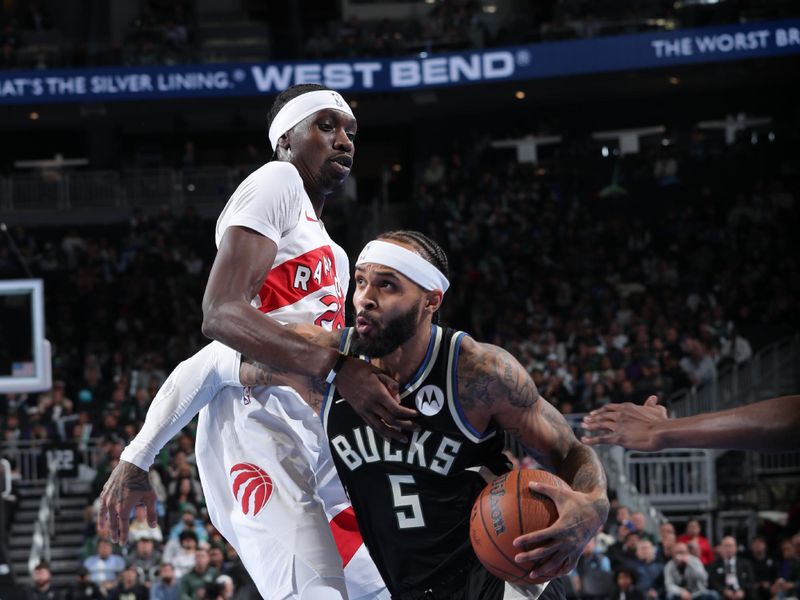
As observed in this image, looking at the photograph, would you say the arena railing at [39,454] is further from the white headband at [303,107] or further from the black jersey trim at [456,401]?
the black jersey trim at [456,401]

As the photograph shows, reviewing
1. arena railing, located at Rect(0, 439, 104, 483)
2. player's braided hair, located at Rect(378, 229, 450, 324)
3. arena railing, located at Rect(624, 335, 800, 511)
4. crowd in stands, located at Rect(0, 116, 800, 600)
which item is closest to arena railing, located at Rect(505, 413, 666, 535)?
arena railing, located at Rect(624, 335, 800, 511)

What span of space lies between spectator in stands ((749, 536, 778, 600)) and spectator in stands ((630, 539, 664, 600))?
1.01m

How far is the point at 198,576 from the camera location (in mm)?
13266

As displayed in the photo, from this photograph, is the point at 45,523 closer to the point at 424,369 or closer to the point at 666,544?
the point at 666,544

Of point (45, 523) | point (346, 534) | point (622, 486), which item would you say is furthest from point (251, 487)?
point (45, 523)

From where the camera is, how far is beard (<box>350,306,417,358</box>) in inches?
177

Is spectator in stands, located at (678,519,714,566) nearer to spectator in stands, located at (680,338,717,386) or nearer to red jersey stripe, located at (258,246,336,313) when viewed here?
spectator in stands, located at (680,338,717,386)

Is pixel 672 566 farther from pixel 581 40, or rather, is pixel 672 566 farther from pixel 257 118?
pixel 257 118

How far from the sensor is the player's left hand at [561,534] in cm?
416

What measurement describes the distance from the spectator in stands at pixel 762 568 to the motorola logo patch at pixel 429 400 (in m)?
9.57

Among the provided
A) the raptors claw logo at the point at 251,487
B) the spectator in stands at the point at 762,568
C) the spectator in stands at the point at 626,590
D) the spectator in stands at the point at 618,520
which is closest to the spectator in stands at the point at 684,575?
the spectator in stands at the point at 626,590

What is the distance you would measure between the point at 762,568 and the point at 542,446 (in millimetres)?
9885

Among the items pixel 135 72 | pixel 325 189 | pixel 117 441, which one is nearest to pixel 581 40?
pixel 135 72

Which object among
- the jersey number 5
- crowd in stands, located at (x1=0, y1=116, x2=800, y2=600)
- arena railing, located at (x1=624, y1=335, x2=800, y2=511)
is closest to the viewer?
the jersey number 5
